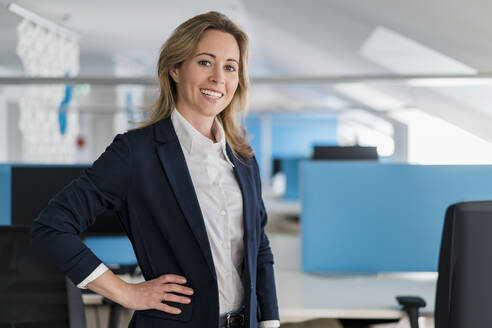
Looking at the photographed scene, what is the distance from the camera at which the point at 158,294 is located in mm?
1099

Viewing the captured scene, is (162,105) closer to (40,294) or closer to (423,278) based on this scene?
(40,294)

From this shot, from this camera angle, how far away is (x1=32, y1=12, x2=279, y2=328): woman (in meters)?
1.08

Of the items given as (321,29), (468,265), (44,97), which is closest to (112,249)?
(468,265)

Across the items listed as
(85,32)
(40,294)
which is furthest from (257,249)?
(85,32)

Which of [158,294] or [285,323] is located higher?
[158,294]

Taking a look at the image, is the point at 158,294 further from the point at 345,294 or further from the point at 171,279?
the point at 345,294

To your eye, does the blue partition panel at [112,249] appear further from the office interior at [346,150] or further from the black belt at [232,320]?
the black belt at [232,320]

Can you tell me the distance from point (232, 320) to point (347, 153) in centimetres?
212

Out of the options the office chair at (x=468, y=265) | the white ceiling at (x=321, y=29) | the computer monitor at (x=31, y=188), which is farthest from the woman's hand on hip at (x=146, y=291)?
the white ceiling at (x=321, y=29)

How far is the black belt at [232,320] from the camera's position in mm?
1146

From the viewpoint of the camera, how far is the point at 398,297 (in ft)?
5.64

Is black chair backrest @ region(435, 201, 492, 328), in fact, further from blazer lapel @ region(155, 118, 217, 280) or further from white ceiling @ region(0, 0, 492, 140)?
white ceiling @ region(0, 0, 492, 140)

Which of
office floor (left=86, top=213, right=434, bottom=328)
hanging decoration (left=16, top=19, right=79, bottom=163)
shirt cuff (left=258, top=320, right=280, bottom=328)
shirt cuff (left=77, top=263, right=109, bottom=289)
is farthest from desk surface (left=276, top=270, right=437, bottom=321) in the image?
hanging decoration (left=16, top=19, right=79, bottom=163)

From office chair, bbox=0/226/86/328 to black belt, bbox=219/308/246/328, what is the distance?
392 mm
